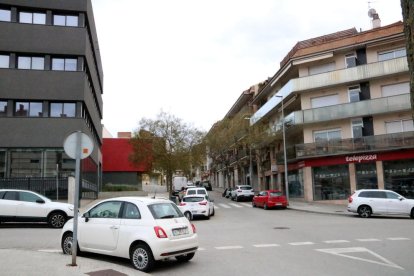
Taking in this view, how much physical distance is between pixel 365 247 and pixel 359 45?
26370 mm

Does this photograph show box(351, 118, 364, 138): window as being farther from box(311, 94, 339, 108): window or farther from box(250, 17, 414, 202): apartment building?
box(311, 94, 339, 108): window

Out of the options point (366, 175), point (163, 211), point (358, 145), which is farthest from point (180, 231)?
point (366, 175)

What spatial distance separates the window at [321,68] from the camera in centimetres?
3722

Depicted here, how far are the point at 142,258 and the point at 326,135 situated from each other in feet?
99.4

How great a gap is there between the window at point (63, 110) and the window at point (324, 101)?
65.7 feet

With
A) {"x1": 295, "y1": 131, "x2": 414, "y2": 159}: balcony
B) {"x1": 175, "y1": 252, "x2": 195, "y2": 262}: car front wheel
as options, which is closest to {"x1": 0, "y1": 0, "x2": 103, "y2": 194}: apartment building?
{"x1": 295, "y1": 131, "x2": 414, "y2": 159}: balcony

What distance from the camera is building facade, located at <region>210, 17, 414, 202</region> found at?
109 ft

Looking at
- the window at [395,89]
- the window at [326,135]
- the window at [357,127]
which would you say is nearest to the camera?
the window at [395,89]

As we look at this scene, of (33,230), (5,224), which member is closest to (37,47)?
(5,224)

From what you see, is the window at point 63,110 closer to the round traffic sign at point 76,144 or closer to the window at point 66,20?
the window at point 66,20

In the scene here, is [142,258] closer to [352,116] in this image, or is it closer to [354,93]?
[352,116]

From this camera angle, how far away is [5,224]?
1942 cm

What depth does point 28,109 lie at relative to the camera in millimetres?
29109

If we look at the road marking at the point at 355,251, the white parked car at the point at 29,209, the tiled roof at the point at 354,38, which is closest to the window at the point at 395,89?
the tiled roof at the point at 354,38
